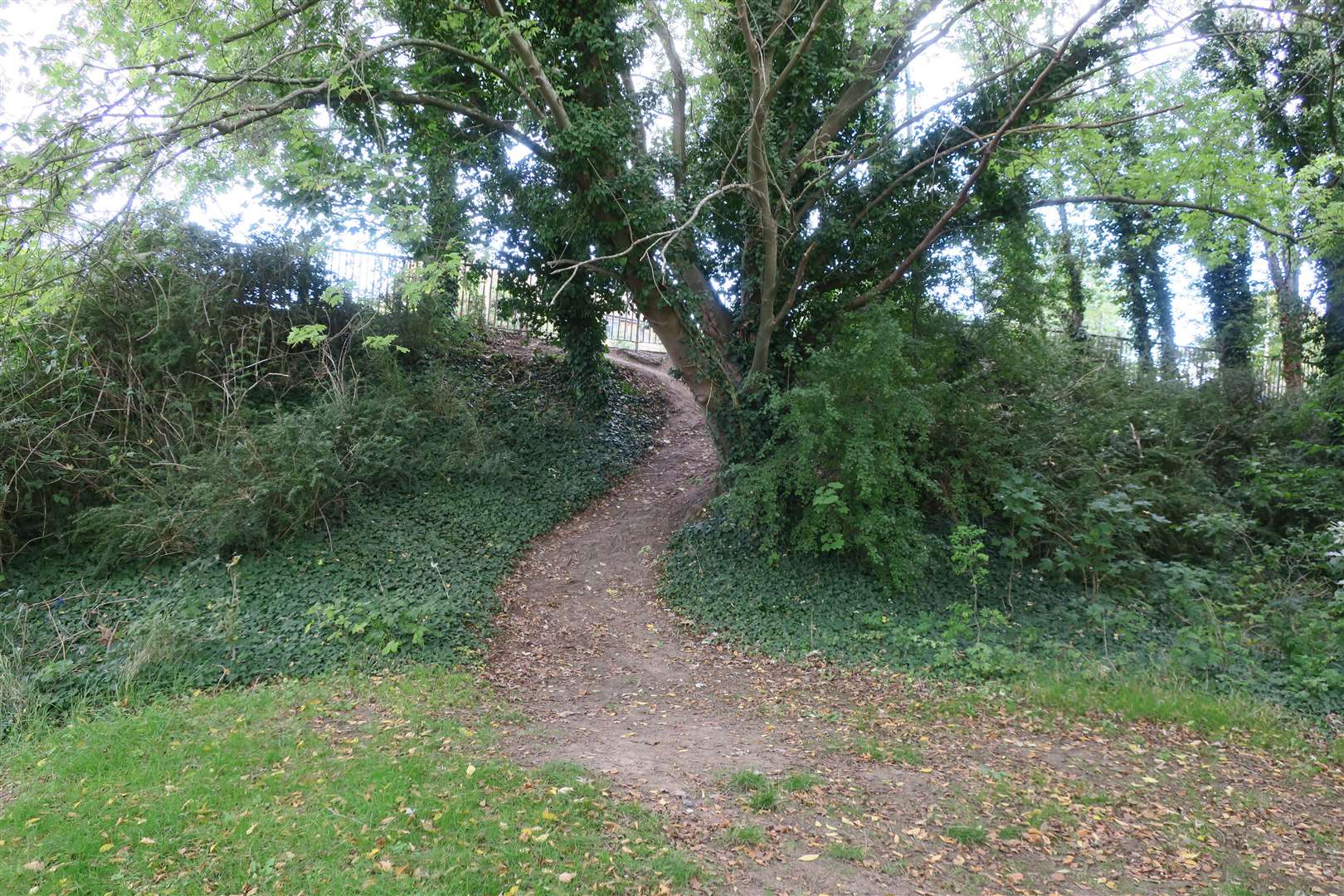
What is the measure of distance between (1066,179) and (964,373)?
3.03m

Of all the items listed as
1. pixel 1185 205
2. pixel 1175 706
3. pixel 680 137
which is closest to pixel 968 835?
pixel 1175 706

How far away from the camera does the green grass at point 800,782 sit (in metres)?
5.39

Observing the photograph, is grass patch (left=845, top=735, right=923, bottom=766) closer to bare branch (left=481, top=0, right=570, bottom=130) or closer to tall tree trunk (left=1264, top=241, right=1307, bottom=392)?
bare branch (left=481, top=0, right=570, bottom=130)

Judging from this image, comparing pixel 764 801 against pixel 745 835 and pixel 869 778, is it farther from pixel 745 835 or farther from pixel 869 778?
pixel 869 778

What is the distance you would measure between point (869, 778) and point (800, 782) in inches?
21.7

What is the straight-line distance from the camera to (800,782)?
547cm

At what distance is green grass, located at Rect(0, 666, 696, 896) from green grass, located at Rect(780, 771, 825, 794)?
1073 millimetres

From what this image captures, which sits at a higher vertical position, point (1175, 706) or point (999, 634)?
point (999, 634)

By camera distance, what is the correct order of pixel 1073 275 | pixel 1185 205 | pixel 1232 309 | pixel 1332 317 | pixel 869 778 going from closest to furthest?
pixel 869 778
pixel 1185 205
pixel 1332 317
pixel 1232 309
pixel 1073 275

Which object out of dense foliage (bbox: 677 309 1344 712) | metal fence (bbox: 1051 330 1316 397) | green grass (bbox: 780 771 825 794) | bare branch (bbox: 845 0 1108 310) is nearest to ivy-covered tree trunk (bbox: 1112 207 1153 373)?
metal fence (bbox: 1051 330 1316 397)

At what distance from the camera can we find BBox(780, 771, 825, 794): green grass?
5391 mm

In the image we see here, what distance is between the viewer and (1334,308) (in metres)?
15.0

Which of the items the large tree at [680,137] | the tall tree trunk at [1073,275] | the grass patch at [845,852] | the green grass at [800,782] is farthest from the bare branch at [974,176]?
the tall tree trunk at [1073,275]

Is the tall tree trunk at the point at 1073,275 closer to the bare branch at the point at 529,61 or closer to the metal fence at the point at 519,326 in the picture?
the metal fence at the point at 519,326
